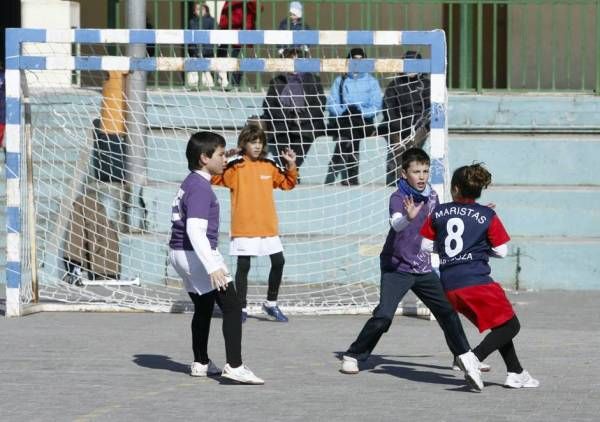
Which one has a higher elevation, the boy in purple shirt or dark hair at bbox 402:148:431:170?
dark hair at bbox 402:148:431:170

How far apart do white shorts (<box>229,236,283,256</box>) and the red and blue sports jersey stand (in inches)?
130

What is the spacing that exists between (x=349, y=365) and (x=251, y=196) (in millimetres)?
2794

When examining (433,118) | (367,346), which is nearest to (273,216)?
(433,118)

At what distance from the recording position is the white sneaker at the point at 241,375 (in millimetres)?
9633

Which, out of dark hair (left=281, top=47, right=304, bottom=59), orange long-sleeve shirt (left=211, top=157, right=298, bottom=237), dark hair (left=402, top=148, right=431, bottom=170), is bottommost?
orange long-sleeve shirt (left=211, top=157, right=298, bottom=237)

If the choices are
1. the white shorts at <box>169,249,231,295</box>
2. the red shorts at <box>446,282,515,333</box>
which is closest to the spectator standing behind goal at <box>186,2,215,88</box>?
the white shorts at <box>169,249,231,295</box>

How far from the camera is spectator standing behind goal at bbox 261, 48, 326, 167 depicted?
15367 mm

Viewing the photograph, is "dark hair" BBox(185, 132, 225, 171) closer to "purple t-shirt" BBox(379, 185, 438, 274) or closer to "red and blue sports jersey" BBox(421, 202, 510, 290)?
"purple t-shirt" BBox(379, 185, 438, 274)

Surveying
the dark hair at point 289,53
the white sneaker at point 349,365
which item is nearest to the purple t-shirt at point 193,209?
the white sneaker at point 349,365

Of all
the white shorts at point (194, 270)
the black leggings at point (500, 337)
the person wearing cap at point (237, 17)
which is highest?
the person wearing cap at point (237, 17)

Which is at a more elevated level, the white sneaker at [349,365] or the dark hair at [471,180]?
the dark hair at [471,180]

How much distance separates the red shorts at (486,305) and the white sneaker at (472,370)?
20 centimetres

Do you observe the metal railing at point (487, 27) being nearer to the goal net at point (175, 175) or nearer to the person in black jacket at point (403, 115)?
the goal net at point (175, 175)

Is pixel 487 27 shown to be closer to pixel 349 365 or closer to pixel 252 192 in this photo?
pixel 252 192
